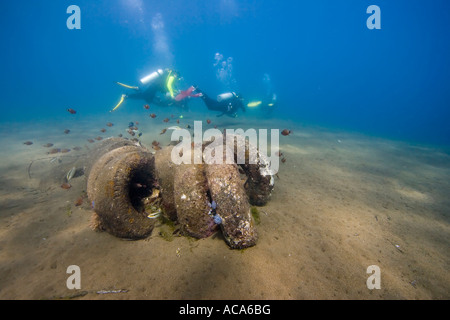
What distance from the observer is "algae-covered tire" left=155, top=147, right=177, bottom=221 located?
11.7 ft

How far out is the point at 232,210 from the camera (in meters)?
2.95

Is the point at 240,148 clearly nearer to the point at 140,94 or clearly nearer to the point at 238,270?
the point at 238,270

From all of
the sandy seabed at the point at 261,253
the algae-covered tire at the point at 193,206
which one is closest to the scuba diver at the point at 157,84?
the sandy seabed at the point at 261,253

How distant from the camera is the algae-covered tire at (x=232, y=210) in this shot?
2951 millimetres

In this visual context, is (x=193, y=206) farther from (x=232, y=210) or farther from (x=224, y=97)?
(x=224, y=97)

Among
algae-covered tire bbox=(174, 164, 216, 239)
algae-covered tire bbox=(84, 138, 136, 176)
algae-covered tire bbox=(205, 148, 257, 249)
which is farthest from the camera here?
algae-covered tire bbox=(84, 138, 136, 176)

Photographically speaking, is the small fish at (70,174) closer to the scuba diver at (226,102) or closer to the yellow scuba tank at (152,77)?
the yellow scuba tank at (152,77)

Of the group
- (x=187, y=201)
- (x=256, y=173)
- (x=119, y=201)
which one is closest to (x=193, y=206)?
(x=187, y=201)

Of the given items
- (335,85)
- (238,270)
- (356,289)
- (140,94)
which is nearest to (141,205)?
(238,270)

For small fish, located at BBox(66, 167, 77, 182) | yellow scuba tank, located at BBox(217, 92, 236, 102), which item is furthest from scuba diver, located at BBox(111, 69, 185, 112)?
small fish, located at BBox(66, 167, 77, 182)

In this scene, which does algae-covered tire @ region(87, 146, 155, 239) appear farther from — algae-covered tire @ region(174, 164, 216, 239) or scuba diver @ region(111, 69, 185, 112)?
scuba diver @ region(111, 69, 185, 112)

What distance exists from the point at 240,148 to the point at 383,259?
11.1 ft

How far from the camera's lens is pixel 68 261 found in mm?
2928

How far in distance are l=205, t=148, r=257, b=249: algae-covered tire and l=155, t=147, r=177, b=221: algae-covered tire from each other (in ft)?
3.21
